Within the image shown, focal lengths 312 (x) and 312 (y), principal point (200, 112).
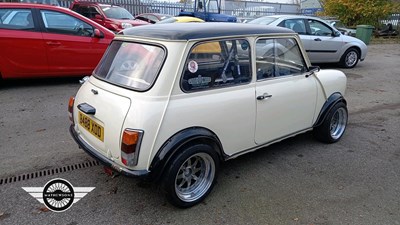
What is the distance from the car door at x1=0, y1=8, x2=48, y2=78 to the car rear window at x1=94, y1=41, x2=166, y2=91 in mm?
3714

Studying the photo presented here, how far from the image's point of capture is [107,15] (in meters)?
11.9

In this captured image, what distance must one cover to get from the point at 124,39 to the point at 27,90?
432 centimetres

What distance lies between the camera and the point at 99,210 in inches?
107

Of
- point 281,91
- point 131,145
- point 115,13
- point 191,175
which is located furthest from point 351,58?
point 131,145

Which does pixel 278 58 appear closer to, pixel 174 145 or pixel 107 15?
pixel 174 145

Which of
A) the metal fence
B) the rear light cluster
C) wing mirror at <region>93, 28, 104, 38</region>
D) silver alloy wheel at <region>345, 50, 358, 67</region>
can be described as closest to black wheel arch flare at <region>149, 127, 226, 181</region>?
the rear light cluster

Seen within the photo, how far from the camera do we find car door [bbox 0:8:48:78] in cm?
591

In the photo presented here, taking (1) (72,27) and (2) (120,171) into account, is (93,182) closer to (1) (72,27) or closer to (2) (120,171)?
(2) (120,171)

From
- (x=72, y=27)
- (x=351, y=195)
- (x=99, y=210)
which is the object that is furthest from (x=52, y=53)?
(x=351, y=195)

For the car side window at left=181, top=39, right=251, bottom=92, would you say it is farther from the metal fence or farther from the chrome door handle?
the metal fence

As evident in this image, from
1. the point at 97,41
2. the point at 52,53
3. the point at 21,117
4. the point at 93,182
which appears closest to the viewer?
the point at 93,182

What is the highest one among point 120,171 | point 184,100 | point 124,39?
point 124,39

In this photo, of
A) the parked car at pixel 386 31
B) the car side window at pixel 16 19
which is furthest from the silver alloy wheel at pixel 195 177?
the parked car at pixel 386 31

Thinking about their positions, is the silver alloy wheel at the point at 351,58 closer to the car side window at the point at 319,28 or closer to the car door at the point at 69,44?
the car side window at the point at 319,28
